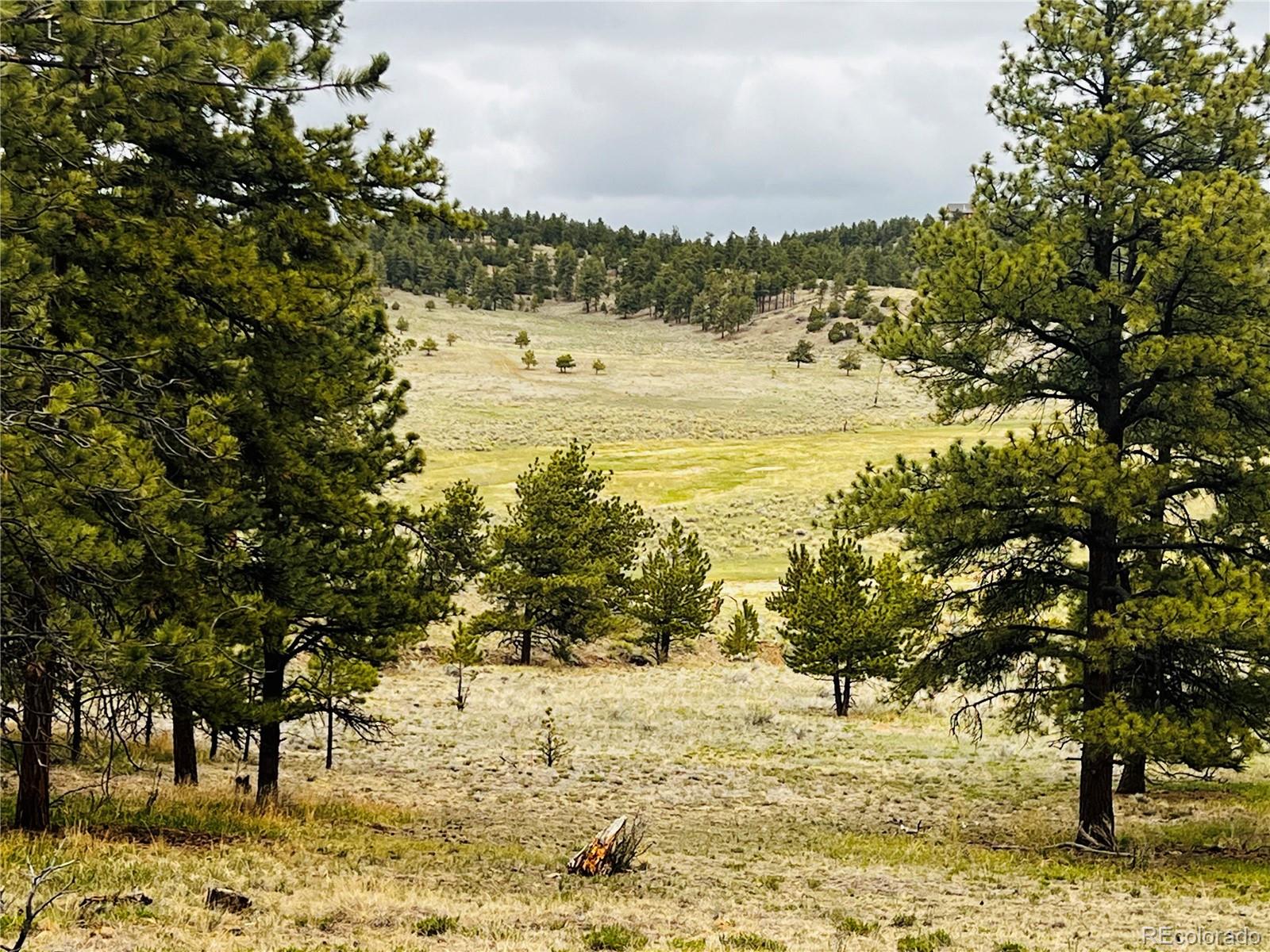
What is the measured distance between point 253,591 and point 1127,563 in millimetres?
11663

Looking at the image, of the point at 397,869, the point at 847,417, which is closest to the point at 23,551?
the point at 397,869

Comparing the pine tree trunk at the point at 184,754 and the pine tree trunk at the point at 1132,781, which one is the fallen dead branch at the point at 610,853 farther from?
the pine tree trunk at the point at 1132,781

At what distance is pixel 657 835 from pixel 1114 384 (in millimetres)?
8806

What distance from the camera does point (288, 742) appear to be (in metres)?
20.5

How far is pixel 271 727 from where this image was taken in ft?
43.1

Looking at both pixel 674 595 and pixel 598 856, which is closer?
pixel 598 856

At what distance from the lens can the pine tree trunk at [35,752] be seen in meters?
8.04

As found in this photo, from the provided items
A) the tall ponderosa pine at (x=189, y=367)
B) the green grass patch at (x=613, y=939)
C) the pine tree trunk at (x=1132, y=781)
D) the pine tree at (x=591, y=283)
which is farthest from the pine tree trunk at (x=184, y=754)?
the pine tree at (x=591, y=283)

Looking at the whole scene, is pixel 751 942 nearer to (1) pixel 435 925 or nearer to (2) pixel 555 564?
(1) pixel 435 925

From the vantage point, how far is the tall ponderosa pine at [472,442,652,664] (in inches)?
1304

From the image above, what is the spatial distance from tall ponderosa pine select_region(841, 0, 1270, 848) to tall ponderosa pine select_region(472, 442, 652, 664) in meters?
20.7

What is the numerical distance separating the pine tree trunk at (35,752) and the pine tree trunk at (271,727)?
96.1 inches

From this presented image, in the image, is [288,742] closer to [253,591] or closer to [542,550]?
[253,591]

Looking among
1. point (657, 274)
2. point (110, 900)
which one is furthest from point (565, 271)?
point (110, 900)
